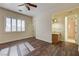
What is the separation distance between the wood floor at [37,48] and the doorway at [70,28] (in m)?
0.09

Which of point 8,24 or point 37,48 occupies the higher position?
point 8,24

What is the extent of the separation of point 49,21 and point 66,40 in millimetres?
451

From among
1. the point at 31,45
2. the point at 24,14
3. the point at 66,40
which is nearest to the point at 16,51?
the point at 31,45

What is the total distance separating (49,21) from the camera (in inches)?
73.5

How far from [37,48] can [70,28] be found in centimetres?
68

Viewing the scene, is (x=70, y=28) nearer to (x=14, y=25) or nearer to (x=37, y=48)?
(x=37, y=48)

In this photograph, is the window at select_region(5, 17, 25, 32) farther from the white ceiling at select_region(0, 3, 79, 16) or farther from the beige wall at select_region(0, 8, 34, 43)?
the white ceiling at select_region(0, 3, 79, 16)

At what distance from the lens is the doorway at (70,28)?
5.89 ft

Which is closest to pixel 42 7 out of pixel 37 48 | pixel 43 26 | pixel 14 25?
pixel 43 26

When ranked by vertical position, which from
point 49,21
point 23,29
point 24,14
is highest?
point 24,14

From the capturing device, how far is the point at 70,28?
6.07ft

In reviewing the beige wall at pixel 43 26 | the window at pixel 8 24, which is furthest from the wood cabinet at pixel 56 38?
the window at pixel 8 24

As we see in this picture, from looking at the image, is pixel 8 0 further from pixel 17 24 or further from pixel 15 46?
pixel 15 46

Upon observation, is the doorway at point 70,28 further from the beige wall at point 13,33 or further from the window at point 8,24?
the window at point 8,24
